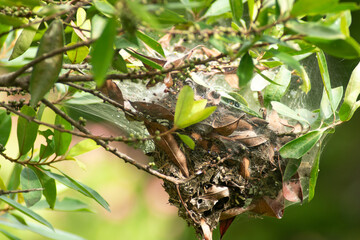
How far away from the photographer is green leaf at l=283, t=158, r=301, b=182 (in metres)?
0.85

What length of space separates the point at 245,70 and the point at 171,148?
0.31 m

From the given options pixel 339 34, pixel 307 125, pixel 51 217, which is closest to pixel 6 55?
pixel 307 125

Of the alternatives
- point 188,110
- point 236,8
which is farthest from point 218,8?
point 188,110

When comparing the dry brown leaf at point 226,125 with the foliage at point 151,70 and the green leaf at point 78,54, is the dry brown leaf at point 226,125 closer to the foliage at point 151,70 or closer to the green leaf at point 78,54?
the foliage at point 151,70

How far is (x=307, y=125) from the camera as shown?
878 millimetres

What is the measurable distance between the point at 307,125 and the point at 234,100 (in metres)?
0.15

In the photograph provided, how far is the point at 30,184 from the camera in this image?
88cm

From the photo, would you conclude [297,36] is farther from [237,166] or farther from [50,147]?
[50,147]

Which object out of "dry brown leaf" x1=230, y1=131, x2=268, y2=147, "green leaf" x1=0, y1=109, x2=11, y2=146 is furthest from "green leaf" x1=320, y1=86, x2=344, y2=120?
"green leaf" x1=0, y1=109, x2=11, y2=146

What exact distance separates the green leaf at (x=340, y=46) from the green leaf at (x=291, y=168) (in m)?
0.36

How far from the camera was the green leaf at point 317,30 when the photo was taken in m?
0.46

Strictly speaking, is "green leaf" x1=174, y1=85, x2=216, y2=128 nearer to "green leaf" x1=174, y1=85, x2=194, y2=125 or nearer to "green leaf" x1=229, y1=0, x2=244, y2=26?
"green leaf" x1=174, y1=85, x2=194, y2=125

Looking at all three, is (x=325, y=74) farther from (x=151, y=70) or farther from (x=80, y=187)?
(x=80, y=187)

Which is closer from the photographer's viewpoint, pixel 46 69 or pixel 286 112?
pixel 46 69
